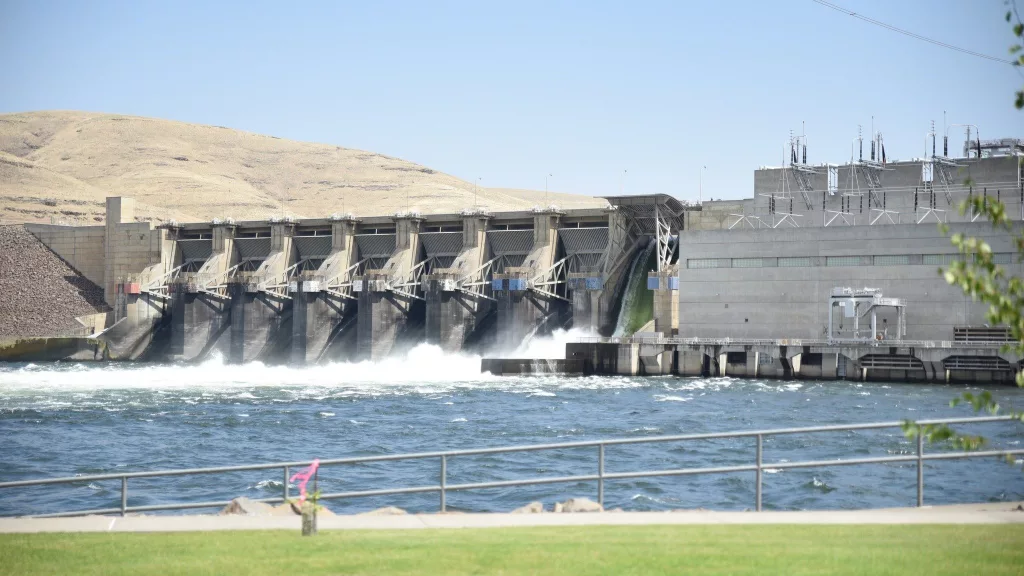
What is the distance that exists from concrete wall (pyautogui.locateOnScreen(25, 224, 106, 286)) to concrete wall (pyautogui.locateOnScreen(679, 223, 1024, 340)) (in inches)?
2544

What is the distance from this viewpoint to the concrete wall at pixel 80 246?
386 ft

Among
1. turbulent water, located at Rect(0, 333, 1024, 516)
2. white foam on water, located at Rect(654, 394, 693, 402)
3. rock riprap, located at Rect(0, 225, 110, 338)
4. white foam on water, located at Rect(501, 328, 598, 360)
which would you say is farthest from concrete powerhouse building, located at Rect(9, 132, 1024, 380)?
white foam on water, located at Rect(654, 394, 693, 402)

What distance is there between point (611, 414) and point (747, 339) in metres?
26.8

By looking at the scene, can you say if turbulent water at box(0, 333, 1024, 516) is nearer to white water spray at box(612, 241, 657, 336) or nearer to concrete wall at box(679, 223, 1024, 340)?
white water spray at box(612, 241, 657, 336)

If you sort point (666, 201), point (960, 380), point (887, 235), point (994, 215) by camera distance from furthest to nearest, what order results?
point (666, 201) < point (887, 235) < point (960, 380) < point (994, 215)

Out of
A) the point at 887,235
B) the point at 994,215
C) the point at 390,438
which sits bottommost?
the point at 390,438

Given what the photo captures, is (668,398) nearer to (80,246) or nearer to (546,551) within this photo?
(546,551)

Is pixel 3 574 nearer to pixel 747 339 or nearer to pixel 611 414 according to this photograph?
pixel 611 414

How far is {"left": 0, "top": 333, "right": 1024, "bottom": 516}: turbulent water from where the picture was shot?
3019cm

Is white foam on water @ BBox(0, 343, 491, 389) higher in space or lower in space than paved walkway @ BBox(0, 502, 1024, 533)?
lower

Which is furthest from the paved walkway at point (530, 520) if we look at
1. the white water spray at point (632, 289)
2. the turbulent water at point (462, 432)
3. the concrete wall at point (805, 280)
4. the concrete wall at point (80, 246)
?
the concrete wall at point (80, 246)

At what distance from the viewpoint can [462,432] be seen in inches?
1855

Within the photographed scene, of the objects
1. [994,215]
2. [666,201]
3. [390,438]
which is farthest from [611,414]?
[994,215]

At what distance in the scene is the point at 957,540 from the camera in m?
14.0
